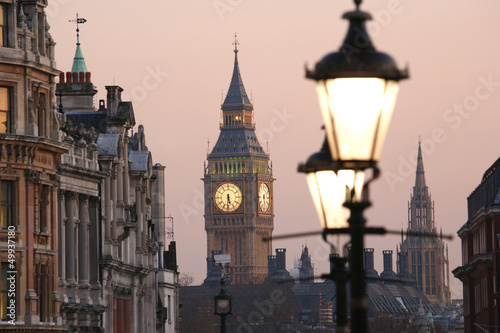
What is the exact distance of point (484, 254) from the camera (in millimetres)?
103375

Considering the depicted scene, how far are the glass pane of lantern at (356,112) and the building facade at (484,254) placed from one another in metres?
80.5

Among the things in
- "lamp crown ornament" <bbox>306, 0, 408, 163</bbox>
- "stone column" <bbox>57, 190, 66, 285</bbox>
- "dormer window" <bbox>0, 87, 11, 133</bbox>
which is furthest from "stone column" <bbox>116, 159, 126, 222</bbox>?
"lamp crown ornament" <bbox>306, 0, 408, 163</bbox>

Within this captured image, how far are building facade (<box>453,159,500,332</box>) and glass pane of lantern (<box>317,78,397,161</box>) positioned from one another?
80.5 m

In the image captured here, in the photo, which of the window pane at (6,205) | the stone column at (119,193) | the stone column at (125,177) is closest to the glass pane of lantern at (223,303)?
the window pane at (6,205)

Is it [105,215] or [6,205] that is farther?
[105,215]

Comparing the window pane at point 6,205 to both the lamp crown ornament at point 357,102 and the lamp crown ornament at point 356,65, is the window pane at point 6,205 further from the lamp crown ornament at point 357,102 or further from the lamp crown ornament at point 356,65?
the lamp crown ornament at point 357,102

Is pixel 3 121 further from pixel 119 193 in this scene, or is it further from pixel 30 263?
pixel 119 193

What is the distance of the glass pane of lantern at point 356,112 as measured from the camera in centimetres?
1466

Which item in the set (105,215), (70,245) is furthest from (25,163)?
(105,215)

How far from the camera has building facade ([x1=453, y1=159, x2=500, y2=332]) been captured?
322 ft

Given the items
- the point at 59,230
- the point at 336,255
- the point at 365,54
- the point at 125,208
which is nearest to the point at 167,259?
the point at 125,208

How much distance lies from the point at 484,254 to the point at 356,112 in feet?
295

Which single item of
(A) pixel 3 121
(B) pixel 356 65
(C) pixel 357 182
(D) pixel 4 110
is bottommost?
(C) pixel 357 182

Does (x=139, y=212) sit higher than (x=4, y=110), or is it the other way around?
(x=4, y=110)
